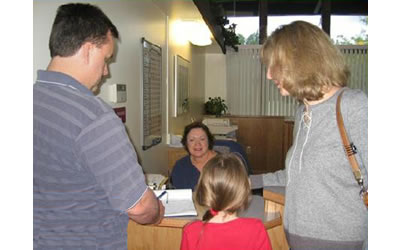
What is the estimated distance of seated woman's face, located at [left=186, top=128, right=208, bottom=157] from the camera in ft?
9.57

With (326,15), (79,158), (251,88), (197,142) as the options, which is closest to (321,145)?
(79,158)

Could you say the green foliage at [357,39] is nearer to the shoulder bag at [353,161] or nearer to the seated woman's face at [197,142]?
the seated woman's face at [197,142]

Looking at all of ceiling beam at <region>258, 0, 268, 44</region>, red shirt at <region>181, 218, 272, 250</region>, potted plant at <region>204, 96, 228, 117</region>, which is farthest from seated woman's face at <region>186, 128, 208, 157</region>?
ceiling beam at <region>258, 0, 268, 44</region>

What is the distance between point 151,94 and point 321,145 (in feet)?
7.78

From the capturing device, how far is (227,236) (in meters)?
1.46

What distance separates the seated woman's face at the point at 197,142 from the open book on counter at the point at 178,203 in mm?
879

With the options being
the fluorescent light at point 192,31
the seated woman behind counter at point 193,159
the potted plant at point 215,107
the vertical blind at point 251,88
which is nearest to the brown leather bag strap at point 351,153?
the seated woman behind counter at point 193,159

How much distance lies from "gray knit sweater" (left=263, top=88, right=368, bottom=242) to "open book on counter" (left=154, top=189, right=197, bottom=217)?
2.45 feet

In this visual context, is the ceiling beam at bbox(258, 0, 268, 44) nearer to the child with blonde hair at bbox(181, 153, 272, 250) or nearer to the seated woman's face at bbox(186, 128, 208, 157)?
the seated woman's face at bbox(186, 128, 208, 157)

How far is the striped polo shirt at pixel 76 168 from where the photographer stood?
99cm

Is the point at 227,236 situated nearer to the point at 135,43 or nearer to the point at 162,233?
the point at 162,233
